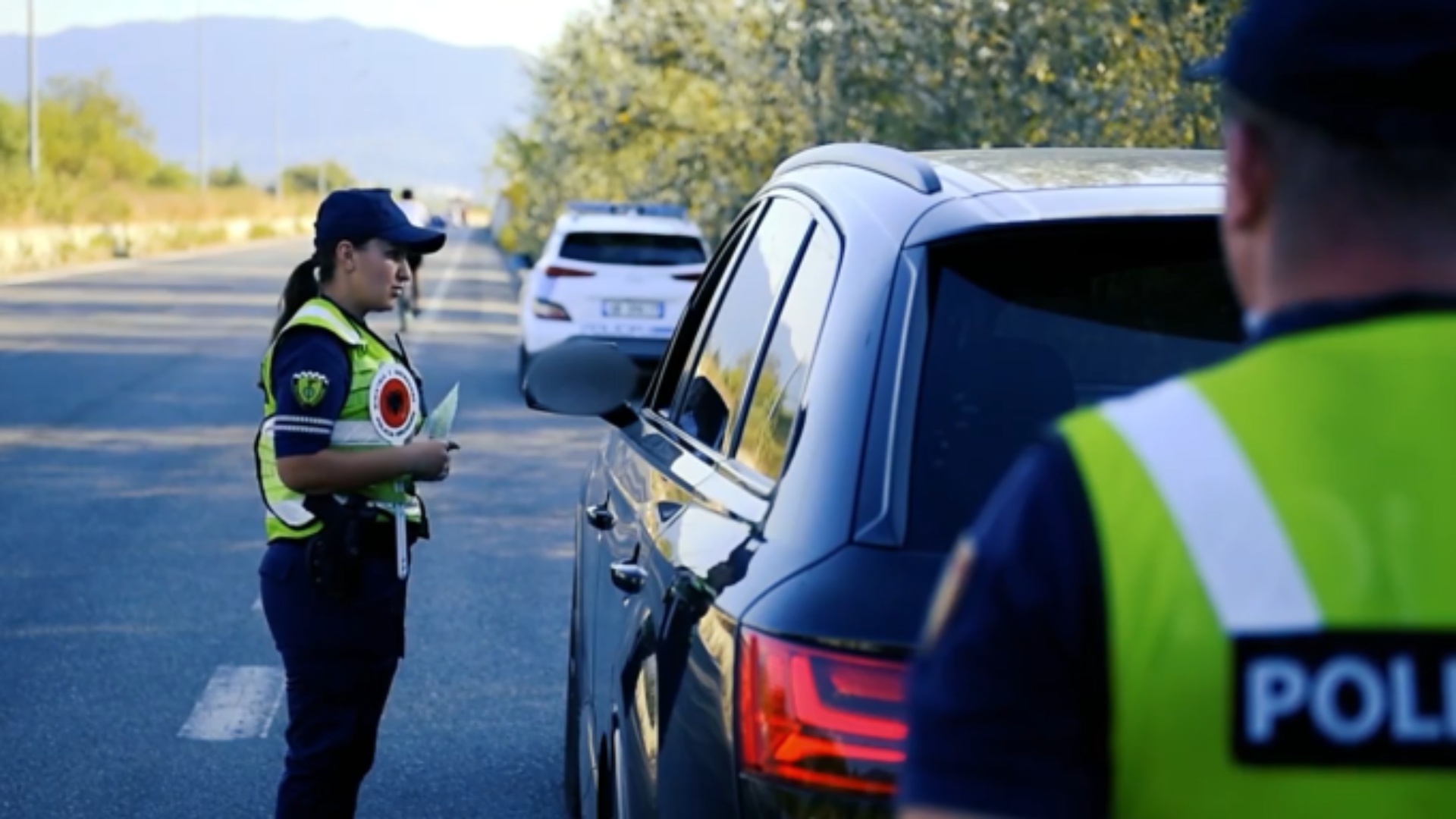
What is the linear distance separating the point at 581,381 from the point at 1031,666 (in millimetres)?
3568

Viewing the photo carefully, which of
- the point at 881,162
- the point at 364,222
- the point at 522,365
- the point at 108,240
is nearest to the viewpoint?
the point at 881,162

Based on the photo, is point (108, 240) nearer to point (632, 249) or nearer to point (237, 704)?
point (632, 249)

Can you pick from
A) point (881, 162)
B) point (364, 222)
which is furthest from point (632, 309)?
point (881, 162)

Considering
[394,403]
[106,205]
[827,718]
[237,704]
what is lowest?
[237,704]

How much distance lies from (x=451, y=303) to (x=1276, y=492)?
112ft

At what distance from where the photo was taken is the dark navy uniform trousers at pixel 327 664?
15.4ft

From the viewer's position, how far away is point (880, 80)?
19.5 m

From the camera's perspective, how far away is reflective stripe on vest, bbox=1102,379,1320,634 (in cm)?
144

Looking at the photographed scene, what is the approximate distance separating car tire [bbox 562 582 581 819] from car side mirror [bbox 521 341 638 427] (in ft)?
2.72

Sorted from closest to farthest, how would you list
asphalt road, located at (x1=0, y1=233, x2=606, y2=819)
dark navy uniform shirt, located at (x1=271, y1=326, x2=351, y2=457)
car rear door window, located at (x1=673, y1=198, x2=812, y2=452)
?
car rear door window, located at (x1=673, y1=198, x2=812, y2=452), dark navy uniform shirt, located at (x1=271, y1=326, x2=351, y2=457), asphalt road, located at (x1=0, y1=233, x2=606, y2=819)

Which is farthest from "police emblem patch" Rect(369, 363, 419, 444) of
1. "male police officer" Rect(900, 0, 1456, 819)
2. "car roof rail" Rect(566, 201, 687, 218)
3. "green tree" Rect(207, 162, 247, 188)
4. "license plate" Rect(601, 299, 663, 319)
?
"green tree" Rect(207, 162, 247, 188)

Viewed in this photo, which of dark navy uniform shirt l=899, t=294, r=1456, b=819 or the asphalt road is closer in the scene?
dark navy uniform shirt l=899, t=294, r=1456, b=819

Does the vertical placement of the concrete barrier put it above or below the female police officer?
below

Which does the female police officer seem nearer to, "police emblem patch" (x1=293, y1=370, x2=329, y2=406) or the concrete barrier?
"police emblem patch" (x1=293, y1=370, x2=329, y2=406)
